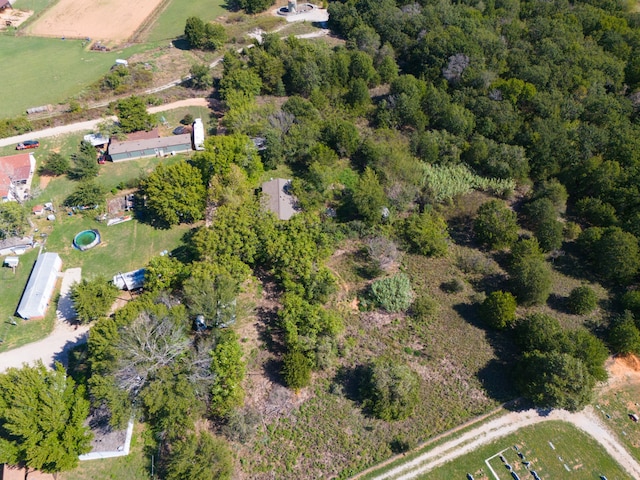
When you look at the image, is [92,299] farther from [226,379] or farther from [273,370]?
[273,370]

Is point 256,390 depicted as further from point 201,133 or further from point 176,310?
point 201,133

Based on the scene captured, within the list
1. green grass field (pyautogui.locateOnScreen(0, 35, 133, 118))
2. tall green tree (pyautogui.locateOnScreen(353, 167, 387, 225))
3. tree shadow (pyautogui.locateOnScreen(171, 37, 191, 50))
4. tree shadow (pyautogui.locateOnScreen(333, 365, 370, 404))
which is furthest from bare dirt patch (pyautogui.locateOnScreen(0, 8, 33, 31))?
tree shadow (pyautogui.locateOnScreen(333, 365, 370, 404))

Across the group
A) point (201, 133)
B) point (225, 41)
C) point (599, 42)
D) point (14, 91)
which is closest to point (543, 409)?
point (201, 133)

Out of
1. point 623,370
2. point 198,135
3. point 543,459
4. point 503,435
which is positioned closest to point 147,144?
point 198,135

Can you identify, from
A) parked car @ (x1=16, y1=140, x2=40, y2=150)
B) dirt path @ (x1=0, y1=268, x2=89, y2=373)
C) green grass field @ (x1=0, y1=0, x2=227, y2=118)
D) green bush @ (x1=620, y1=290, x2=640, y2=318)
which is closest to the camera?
dirt path @ (x1=0, y1=268, x2=89, y2=373)

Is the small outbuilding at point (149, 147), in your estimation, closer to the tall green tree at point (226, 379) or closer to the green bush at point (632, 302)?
the tall green tree at point (226, 379)

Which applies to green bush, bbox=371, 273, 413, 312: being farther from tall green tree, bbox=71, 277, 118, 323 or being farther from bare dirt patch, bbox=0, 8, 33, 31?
bare dirt patch, bbox=0, 8, 33, 31

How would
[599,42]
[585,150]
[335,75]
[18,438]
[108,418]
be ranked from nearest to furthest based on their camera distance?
[18,438]
[108,418]
[585,150]
[335,75]
[599,42]
